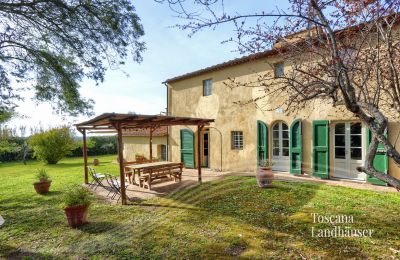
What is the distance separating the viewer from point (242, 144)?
12.6m

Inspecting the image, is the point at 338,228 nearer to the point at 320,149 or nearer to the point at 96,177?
the point at 320,149

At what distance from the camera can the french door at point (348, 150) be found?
30.0 feet

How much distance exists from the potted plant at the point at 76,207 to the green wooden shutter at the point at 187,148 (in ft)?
28.6

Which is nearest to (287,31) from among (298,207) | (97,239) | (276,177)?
(298,207)

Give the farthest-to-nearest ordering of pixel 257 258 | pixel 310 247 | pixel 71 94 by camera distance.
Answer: pixel 71 94, pixel 310 247, pixel 257 258

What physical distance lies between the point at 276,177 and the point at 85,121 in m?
8.10

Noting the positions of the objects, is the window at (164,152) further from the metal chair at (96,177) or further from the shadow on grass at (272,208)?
the shadow on grass at (272,208)

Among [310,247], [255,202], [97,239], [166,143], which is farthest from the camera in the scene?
[166,143]

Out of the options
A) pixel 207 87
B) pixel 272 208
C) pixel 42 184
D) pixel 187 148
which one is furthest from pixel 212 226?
pixel 207 87

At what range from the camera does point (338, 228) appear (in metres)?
5.25

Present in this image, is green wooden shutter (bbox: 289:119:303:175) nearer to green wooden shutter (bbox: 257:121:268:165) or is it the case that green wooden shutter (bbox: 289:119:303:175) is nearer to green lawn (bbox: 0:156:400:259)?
green wooden shutter (bbox: 257:121:268:165)

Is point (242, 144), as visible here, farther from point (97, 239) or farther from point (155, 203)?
point (97, 239)

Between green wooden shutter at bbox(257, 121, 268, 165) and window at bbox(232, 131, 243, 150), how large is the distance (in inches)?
44.3

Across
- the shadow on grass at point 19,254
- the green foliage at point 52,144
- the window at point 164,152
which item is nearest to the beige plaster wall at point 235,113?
the window at point 164,152
